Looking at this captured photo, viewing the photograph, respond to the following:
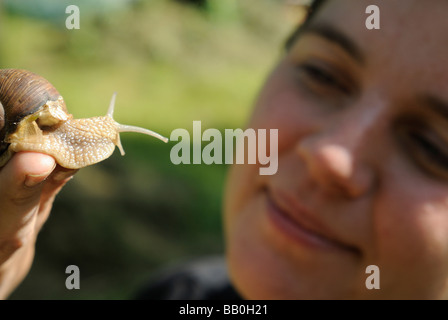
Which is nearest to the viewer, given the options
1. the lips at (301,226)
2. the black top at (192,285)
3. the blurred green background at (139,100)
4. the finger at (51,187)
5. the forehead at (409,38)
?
the finger at (51,187)

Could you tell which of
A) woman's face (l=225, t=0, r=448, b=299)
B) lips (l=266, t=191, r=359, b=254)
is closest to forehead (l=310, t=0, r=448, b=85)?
woman's face (l=225, t=0, r=448, b=299)

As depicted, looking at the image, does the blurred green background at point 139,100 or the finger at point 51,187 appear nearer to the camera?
the finger at point 51,187

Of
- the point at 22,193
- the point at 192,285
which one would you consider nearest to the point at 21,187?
the point at 22,193

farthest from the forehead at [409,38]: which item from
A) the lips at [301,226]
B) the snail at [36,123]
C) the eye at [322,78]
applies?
the snail at [36,123]

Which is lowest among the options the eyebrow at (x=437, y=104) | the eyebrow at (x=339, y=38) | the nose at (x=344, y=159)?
the nose at (x=344, y=159)

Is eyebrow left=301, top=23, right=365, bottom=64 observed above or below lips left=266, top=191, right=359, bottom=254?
above

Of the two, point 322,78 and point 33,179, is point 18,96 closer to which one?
point 33,179

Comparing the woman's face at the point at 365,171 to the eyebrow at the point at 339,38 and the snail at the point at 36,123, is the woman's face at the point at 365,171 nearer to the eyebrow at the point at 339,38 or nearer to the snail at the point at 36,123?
the eyebrow at the point at 339,38

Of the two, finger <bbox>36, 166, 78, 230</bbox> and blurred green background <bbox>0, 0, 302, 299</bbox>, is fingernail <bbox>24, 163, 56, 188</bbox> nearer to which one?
→ finger <bbox>36, 166, 78, 230</bbox>
